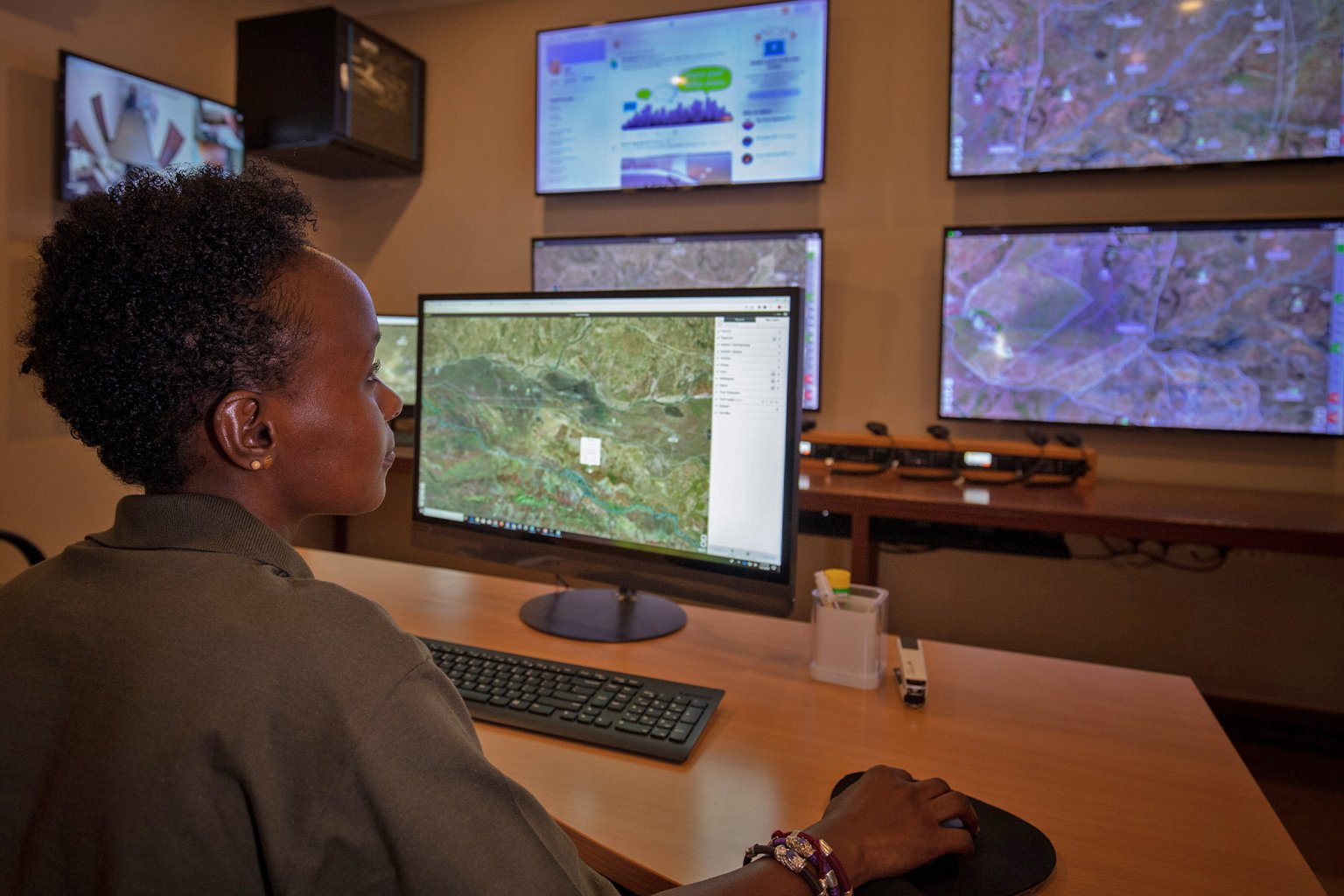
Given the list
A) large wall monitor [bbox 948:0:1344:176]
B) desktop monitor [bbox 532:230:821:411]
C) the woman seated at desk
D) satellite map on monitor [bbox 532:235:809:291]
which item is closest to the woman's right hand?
the woman seated at desk

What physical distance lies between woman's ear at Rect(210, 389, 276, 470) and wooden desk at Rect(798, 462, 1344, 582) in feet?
5.26

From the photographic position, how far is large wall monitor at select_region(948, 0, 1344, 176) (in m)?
2.39

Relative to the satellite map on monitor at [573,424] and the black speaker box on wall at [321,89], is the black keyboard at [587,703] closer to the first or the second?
the satellite map on monitor at [573,424]

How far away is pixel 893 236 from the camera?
291 centimetres

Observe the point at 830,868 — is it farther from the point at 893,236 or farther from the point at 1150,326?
the point at 893,236

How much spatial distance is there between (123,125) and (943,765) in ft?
10.6

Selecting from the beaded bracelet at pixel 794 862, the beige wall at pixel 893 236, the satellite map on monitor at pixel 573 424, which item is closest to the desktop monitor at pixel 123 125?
the beige wall at pixel 893 236

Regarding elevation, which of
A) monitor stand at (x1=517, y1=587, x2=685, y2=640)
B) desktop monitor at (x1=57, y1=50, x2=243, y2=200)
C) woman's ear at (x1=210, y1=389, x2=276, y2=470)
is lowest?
monitor stand at (x1=517, y1=587, x2=685, y2=640)

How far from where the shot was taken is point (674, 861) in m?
0.74

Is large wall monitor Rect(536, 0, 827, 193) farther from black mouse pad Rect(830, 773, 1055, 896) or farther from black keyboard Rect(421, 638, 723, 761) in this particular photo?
black mouse pad Rect(830, 773, 1055, 896)

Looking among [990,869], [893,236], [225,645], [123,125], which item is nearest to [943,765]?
[990,869]

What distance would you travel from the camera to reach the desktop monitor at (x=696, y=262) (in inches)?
117

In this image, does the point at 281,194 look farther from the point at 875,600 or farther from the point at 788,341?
the point at 875,600

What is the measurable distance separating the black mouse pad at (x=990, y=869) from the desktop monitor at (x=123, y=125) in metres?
2.69
